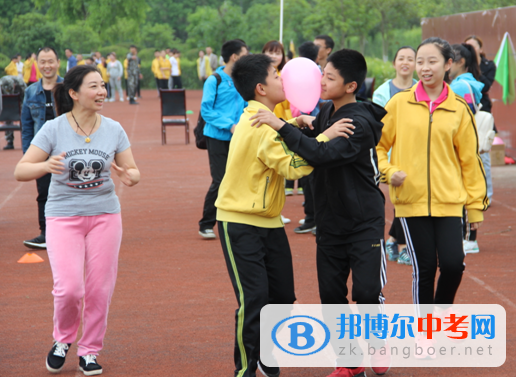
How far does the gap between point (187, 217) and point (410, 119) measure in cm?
556

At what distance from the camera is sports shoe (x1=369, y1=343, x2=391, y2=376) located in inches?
172

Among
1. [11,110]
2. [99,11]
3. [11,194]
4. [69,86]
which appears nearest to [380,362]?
[69,86]

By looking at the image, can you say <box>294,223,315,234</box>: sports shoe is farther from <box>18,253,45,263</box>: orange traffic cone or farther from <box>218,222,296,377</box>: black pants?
<box>218,222,296,377</box>: black pants

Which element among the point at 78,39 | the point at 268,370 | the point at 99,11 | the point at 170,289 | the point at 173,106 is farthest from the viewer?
the point at 99,11


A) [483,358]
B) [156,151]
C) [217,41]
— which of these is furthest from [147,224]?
[217,41]

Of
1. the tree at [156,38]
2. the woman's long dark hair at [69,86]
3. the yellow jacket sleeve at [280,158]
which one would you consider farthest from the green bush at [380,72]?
the tree at [156,38]

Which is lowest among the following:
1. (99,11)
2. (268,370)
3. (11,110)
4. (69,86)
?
(11,110)

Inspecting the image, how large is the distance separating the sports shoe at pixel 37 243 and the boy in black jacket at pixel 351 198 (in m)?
4.70

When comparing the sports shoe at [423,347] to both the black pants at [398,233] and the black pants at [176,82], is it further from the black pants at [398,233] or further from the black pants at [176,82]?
the black pants at [176,82]

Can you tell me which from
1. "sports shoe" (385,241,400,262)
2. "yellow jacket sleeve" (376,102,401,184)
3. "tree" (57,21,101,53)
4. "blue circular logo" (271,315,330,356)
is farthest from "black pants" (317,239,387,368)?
"tree" (57,21,101,53)

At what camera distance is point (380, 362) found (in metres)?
4.38

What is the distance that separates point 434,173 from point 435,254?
525mm

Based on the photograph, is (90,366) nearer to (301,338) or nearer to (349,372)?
(301,338)

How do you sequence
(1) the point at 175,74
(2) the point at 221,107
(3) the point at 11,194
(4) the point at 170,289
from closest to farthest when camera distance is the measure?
(4) the point at 170,289
(2) the point at 221,107
(3) the point at 11,194
(1) the point at 175,74
